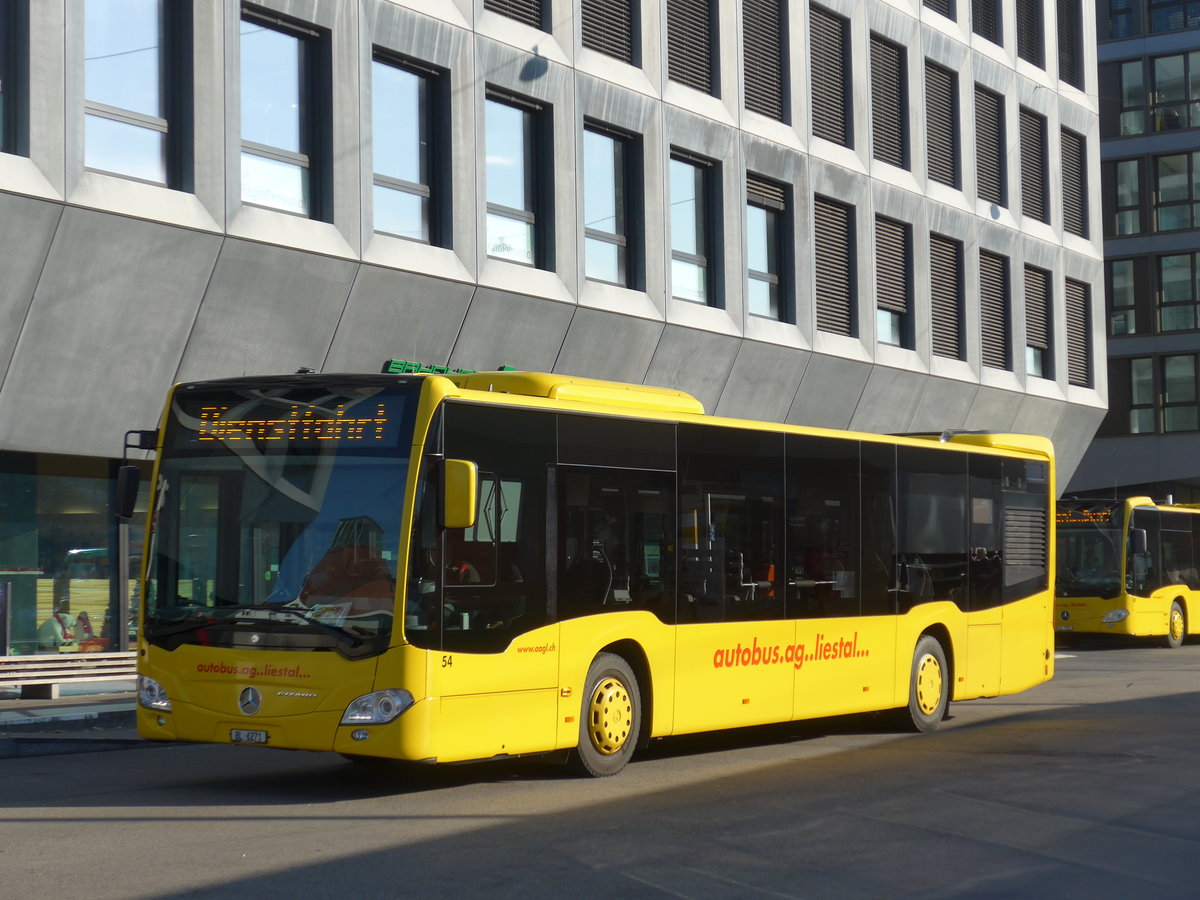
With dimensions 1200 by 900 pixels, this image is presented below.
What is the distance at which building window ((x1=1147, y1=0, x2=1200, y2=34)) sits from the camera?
50.6 m

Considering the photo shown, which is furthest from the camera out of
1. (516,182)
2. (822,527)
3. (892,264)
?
(892,264)

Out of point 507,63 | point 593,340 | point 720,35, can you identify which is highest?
point 720,35

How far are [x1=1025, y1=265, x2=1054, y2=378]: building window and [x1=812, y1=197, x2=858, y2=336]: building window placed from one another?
23.5 feet

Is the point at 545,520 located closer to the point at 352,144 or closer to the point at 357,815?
the point at 357,815

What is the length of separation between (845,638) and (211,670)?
5884 millimetres

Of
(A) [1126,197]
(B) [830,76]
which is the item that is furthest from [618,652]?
(A) [1126,197]

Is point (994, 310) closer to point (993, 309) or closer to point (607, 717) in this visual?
point (993, 309)

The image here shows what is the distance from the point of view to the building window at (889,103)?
28875 millimetres

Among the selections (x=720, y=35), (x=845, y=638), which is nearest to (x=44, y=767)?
(x=845, y=638)

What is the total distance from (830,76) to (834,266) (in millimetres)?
3257

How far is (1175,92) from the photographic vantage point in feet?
165

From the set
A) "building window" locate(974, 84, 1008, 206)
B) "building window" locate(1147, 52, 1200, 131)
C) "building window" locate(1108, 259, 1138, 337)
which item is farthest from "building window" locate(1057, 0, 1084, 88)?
"building window" locate(1108, 259, 1138, 337)

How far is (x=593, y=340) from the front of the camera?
22.4 metres

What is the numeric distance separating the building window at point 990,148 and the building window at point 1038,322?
1.98 metres
